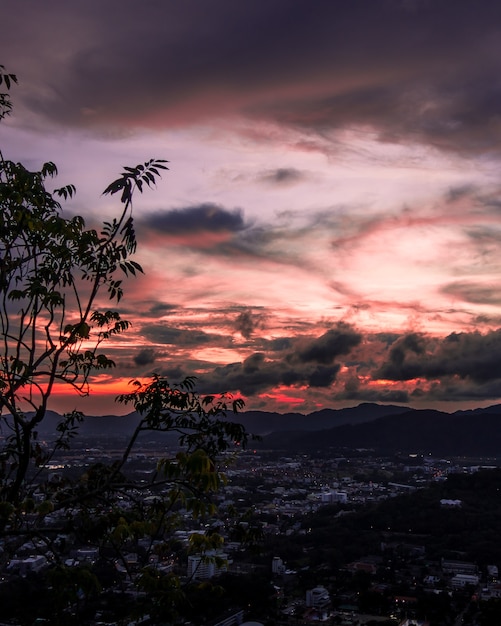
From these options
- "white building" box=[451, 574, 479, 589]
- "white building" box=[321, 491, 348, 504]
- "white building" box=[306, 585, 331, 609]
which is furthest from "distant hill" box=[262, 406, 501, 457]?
"white building" box=[306, 585, 331, 609]

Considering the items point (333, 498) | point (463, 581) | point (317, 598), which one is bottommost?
point (333, 498)

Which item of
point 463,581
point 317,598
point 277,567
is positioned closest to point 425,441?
point 463,581

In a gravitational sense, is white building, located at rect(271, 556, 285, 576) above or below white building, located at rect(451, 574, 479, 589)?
above

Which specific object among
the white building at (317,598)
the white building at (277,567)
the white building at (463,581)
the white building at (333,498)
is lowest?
the white building at (333,498)

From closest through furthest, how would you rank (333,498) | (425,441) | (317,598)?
(317,598)
(333,498)
(425,441)

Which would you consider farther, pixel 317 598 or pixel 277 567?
pixel 277 567

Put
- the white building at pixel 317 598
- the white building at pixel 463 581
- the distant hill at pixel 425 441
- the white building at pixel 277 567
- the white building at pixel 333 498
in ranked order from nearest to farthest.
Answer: the white building at pixel 317 598 < the white building at pixel 463 581 < the white building at pixel 277 567 < the white building at pixel 333 498 < the distant hill at pixel 425 441

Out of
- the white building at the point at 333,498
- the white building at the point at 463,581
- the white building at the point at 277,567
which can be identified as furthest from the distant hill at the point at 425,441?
the white building at the point at 463,581

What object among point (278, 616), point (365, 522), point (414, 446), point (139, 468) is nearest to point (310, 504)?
point (365, 522)

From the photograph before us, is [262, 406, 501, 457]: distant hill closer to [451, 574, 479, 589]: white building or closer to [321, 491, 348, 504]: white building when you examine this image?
[321, 491, 348, 504]: white building

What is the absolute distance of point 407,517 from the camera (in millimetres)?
63812

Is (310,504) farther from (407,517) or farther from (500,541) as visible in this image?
(500,541)

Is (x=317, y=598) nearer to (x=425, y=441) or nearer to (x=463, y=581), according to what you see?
(x=463, y=581)

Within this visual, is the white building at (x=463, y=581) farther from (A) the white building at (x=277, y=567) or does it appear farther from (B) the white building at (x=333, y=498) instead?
(B) the white building at (x=333, y=498)
